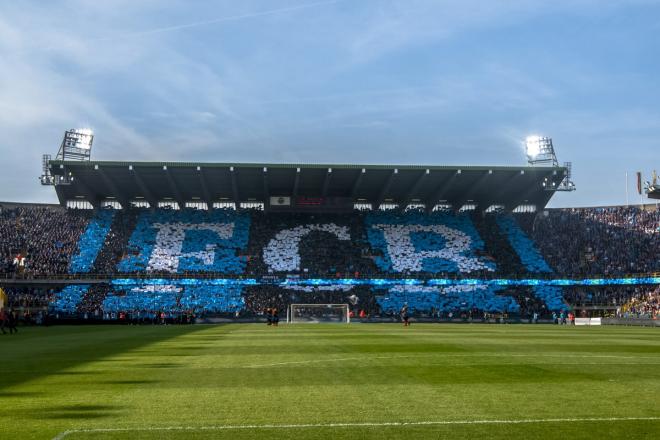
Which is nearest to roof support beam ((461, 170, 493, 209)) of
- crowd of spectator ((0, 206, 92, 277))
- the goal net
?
the goal net

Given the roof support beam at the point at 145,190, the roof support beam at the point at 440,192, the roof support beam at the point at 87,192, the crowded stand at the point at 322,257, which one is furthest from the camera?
the roof support beam at the point at 87,192

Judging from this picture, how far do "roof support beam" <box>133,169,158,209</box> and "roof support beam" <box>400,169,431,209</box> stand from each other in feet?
102

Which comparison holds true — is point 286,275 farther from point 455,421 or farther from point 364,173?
point 455,421

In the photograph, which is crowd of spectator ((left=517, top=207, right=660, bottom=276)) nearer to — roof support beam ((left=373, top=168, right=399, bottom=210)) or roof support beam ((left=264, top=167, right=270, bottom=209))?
roof support beam ((left=373, top=168, right=399, bottom=210))

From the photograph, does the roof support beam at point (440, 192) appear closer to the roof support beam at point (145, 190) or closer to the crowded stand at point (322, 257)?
the crowded stand at point (322, 257)

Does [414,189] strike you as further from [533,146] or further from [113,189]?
[113,189]

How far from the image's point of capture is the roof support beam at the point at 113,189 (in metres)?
76.2

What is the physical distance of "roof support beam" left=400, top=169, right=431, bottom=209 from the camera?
251ft

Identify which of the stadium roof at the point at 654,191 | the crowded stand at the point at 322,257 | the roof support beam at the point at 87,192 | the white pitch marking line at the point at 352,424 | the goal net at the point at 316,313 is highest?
the roof support beam at the point at 87,192

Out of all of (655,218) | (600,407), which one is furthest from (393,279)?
(600,407)

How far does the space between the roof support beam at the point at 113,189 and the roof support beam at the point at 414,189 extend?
3477 centimetres

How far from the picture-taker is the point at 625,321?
57.5m

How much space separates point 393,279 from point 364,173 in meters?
12.4

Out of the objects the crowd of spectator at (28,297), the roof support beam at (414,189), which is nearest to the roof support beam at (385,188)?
the roof support beam at (414,189)
